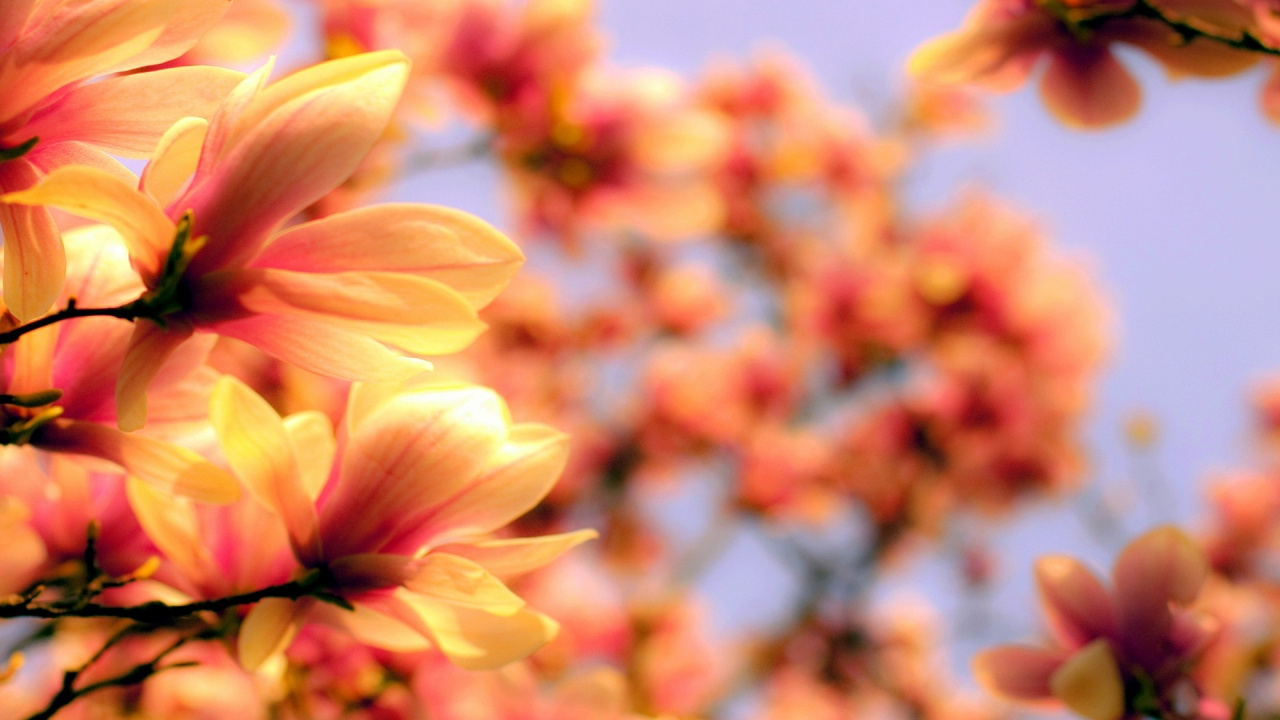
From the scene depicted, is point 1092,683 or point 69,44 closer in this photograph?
point 69,44

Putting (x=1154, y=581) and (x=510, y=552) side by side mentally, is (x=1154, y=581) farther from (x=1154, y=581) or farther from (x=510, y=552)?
(x=510, y=552)

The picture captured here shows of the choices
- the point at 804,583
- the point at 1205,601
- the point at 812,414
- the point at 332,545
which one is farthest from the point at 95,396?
the point at 812,414

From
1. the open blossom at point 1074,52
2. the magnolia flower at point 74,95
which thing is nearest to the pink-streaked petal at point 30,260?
the magnolia flower at point 74,95

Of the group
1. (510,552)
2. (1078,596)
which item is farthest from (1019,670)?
(510,552)

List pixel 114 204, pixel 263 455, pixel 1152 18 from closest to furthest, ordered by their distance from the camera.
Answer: pixel 114 204
pixel 263 455
pixel 1152 18

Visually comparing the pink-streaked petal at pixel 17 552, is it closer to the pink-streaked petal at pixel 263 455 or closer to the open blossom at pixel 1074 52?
the pink-streaked petal at pixel 263 455
